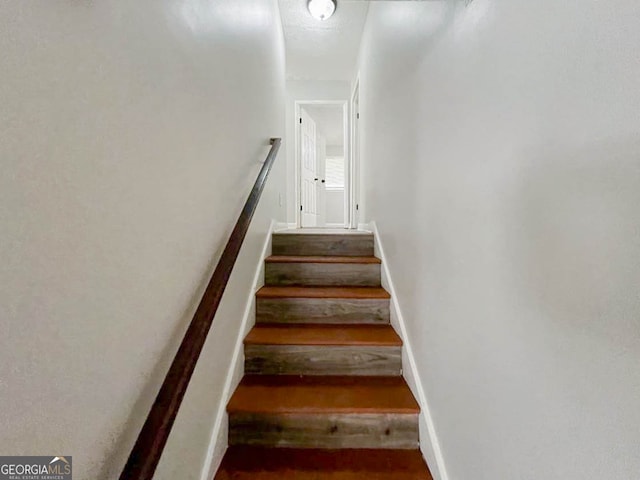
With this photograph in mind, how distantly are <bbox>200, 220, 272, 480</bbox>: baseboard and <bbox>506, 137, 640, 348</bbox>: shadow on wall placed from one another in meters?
1.16

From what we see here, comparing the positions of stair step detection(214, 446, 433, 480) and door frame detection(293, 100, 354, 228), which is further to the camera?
door frame detection(293, 100, 354, 228)

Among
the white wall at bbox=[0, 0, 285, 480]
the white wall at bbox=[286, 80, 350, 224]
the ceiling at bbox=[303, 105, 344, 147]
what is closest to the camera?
the white wall at bbox=[0, 0, 285, 480]

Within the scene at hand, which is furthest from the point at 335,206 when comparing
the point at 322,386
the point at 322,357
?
the point at 322,386

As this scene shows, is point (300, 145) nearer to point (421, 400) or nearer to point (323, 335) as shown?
point (323, 335)

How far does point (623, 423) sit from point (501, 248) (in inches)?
15.0

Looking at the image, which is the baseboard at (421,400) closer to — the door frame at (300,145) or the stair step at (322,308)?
the stair step at (322,308)

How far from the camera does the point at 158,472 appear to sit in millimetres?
741

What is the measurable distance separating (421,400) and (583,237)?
40.9 inches

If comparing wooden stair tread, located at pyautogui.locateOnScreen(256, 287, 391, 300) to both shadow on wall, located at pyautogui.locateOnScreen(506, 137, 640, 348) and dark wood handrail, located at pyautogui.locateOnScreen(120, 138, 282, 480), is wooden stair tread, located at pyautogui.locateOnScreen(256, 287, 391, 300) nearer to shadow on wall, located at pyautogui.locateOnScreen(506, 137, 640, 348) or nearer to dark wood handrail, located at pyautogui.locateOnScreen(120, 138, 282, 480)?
dark wood handrail, located at pyautogui.locateOnScreen(120, 138, 282, 480)

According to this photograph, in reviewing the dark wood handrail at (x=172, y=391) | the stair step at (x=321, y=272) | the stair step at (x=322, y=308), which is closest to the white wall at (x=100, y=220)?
the dark wood handrail at (x=172, y=391)

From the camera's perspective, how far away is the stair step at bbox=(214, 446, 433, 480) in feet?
3.67

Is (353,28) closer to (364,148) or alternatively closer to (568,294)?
(364,148)

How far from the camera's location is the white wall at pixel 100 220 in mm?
411

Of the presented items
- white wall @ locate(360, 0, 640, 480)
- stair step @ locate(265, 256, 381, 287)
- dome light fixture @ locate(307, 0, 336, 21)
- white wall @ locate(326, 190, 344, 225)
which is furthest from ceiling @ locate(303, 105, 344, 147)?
white wall @ locate(360, 0, 640, 480)
